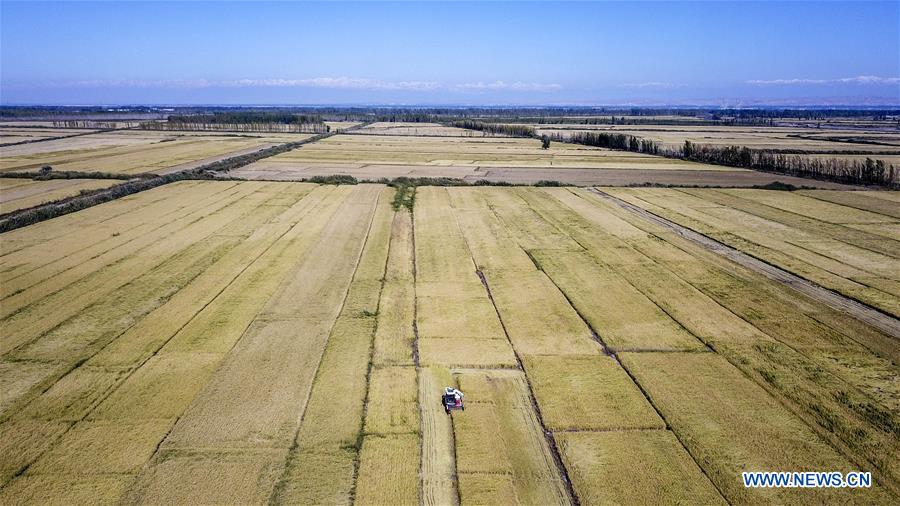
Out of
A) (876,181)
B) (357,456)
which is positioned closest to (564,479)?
(357,456)

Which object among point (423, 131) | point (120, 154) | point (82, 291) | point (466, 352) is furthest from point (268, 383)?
point (423, 131)

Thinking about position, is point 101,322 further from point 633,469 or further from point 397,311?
point 633,469

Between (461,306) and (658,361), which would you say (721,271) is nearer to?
(658,361)

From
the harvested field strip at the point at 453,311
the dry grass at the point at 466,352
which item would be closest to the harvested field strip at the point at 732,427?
the dry grass at the point at 466,352

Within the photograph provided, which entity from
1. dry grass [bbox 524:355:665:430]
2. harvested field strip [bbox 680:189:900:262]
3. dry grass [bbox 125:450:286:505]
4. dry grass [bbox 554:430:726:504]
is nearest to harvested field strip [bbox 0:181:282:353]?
dry grass [bbox 125:450:286:505]

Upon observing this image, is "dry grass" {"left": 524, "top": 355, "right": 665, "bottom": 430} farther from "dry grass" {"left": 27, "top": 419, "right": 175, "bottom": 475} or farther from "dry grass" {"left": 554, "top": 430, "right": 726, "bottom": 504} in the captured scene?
"dry grass" {"left": 27, "top": 419, "right": 175, "bottom": 475}
